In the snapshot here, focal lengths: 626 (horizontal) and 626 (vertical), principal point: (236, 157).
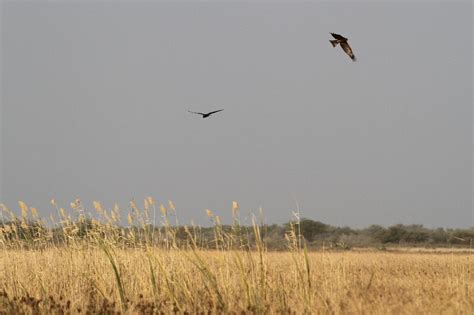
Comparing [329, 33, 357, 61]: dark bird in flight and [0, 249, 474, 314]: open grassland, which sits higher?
[329, 33, 357, 61]: dark bird in flight

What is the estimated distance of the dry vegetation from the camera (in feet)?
22.1

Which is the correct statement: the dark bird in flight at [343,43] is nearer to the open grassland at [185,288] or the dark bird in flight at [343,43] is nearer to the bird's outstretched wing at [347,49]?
the bird's outstretched wing at [347,49]

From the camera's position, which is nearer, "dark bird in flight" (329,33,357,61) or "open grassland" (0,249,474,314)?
"open grassland" (0,249,474,314)

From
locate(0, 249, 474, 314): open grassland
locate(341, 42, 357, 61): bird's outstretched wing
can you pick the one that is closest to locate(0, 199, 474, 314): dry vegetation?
locate(0, 249, 474, 314): open grassland

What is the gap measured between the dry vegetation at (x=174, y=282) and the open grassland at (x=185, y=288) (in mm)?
15

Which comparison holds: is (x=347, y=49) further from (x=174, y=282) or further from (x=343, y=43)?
(x=174, y=282)

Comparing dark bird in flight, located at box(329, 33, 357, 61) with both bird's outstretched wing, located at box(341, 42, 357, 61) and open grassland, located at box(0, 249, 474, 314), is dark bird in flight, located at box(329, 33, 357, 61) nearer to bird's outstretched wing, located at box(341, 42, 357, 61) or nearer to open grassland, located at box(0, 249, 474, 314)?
bird's outstretched wing, located at box(341, 42, 357, 61)

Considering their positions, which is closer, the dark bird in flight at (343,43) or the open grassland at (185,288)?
the open grassland at (185,288)

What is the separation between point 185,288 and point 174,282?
156 mm

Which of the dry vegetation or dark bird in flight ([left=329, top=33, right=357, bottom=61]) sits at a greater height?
dark bird in flight ([left=329, top=33, right=357, bottom=61])

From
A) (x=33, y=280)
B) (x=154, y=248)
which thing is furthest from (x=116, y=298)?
(x=33, y=280)

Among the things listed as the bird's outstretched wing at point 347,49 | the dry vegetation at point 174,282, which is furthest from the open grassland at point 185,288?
the bird's outstretched wing at point 347,49

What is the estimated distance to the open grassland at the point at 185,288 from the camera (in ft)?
21.7

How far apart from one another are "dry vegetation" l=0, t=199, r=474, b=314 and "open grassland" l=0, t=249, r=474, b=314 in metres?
0.01
